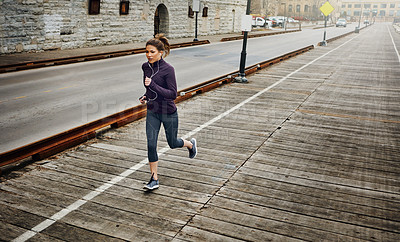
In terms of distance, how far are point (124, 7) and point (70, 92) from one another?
55.4ft

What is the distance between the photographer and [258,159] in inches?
244

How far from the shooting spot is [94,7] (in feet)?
79.6

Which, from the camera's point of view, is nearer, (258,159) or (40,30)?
(258,159)

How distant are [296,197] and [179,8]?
3121 centimetres

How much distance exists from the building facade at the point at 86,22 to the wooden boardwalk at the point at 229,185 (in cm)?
1425

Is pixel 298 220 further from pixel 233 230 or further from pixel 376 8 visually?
pixel 376 8

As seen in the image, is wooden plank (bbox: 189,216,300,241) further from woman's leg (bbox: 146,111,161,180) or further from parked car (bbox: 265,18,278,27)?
parked car (bbox: 265,18,278,27)

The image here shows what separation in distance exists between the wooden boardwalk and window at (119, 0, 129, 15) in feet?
64.8

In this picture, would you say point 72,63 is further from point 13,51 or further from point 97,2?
point 97,2

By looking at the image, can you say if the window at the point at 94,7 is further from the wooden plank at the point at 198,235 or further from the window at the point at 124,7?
the wooden plank at the point at 198,235

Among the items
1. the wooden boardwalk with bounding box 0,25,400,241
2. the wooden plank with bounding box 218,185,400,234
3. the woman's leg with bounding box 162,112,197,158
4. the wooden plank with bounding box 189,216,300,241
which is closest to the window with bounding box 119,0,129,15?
the wooden boardwalk with bounding box 0,25,400,241

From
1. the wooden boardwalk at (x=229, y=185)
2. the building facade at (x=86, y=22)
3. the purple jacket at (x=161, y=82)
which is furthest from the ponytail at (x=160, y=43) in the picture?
the building facade at (x=86, y=22)

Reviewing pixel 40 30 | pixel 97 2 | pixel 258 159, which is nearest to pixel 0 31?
pixel 40 30

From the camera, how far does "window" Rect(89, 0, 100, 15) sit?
23.9 meters
